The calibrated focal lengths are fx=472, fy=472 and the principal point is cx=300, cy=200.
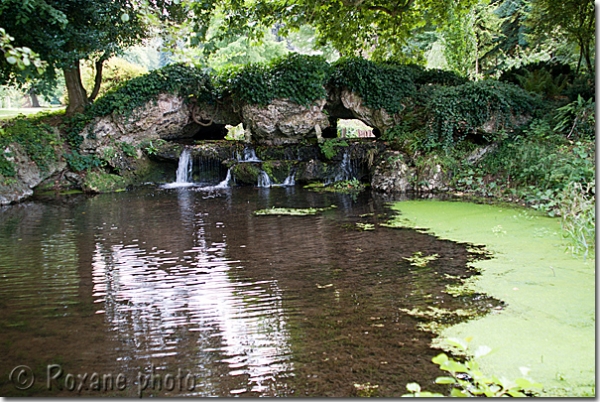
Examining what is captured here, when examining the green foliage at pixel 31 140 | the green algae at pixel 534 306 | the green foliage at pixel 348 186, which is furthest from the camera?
the green foliage at pixel 31 140

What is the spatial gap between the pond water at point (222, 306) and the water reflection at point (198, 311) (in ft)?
0.06

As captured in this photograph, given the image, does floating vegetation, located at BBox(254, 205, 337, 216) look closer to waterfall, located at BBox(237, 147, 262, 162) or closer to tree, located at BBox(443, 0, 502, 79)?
waterfall, located at BBox(237, 147, 262, 162)

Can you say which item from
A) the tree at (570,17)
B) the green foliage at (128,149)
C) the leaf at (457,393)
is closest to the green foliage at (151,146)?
the green foliage at (128,149)

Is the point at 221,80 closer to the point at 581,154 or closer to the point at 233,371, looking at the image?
the point at 581,154

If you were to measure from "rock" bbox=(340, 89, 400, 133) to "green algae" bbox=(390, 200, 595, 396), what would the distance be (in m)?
7.91

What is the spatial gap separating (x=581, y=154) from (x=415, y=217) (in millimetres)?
3370

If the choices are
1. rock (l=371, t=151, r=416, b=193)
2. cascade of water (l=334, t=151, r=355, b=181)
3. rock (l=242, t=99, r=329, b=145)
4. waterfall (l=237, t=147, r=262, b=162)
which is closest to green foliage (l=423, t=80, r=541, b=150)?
rock (l=371, t=151, r=416, b=193)

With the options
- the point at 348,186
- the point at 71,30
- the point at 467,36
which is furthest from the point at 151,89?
the point at 467,36

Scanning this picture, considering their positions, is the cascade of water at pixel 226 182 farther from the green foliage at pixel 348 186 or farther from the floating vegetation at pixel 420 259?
the floating vegetation at pixel 420 259

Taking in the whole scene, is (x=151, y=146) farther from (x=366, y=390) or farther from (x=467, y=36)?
(x=366, y=390)

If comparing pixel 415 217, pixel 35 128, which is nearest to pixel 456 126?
pixel 415 217

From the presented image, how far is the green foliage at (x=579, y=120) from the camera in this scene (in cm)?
1111

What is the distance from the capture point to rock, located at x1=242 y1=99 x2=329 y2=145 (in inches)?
628

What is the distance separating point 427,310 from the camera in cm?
450
